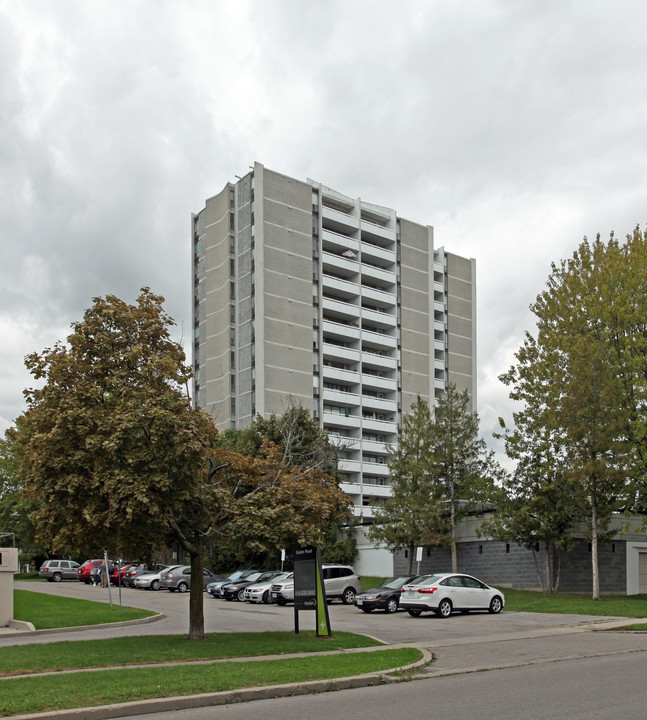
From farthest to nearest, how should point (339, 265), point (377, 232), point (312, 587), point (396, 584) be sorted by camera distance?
point (377, 232)
point (339, 265)
point (396, 584)
point (312, 587)

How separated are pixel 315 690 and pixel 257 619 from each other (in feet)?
51.7

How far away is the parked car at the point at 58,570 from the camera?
183 feet

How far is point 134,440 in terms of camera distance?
1591 centimetres

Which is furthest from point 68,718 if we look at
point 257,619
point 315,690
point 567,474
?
point 567,474

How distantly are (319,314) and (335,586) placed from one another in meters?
51.6

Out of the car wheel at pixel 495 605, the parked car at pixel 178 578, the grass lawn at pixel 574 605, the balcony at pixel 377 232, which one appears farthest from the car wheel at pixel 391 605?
the balcony at pixel 377 232

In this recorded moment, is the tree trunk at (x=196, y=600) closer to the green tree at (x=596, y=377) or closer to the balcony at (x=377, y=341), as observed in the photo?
the green tree at (x=596, y=377)

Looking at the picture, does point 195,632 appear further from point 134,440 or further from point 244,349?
point 244,349

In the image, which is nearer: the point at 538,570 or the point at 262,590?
the point at 262,590

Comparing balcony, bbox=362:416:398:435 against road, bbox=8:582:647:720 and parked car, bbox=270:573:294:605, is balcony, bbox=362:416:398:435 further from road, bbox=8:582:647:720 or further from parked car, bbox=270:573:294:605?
road, bbox=8:582:647:720

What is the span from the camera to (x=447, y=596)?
26.4 meters

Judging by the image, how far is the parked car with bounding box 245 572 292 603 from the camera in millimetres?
36000

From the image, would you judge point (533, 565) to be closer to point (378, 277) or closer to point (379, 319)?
point (379, 319)

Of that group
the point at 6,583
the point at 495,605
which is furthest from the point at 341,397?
the point at 6,583
